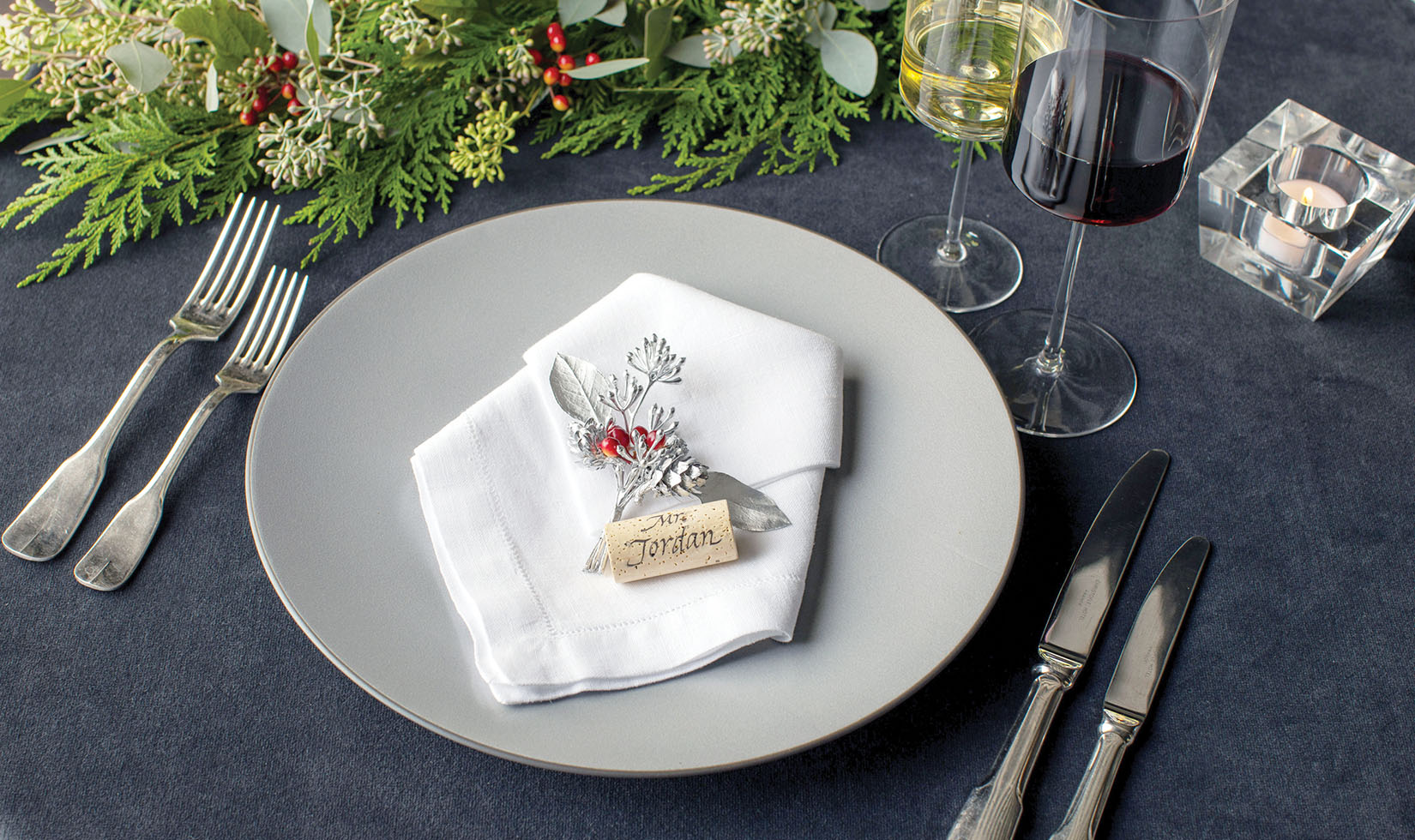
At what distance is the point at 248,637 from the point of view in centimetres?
89

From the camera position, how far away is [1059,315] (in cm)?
106

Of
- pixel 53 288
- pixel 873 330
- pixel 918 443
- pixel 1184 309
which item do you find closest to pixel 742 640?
pixel 918 443

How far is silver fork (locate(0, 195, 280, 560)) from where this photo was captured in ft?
3.10

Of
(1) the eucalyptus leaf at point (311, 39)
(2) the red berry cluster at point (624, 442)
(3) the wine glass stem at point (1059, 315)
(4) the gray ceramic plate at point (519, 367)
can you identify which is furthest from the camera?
(1) the eucalyptus leaf at point (311, 39)

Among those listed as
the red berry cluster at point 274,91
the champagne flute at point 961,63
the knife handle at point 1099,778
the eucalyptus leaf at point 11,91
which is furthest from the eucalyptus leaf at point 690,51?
the knife handle at point 1099,778

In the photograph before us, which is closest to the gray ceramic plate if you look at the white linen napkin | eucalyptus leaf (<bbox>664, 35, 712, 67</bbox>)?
the white linen napkin

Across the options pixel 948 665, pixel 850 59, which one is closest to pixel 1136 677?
pixel 948 665

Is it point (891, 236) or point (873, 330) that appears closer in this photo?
point (873, 330)

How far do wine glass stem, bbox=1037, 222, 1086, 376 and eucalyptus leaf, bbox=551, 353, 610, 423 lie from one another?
0.46m

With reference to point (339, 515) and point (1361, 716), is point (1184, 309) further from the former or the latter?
point (339, 515)

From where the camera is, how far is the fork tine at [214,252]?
3.75ft

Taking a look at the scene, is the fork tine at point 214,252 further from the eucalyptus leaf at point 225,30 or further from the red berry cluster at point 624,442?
the red berry cluster at point 624,442

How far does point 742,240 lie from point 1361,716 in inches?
27.2

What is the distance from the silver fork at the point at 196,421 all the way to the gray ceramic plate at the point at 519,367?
0.42ft
